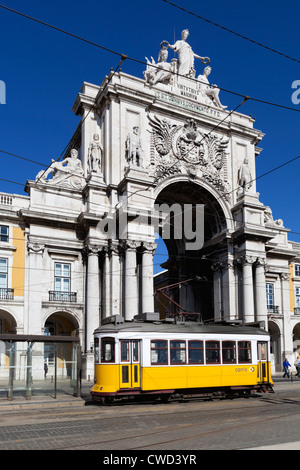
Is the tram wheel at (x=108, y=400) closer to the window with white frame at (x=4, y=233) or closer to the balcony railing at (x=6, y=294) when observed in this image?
the balcony railing at (x=6, y=294)

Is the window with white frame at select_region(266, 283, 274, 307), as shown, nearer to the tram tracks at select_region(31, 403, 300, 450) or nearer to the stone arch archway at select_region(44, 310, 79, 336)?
the stone arch archway at select_region(44, 310, 79, 336)

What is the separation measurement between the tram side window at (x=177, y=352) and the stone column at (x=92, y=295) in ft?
40.9

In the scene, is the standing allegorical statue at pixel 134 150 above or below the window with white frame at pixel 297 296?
above

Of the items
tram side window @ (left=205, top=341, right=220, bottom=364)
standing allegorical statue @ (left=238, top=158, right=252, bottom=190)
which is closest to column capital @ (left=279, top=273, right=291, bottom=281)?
standing allegorical statue @ (left=238, top=158, right=252, bottom=190)

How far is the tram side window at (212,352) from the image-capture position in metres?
19.8

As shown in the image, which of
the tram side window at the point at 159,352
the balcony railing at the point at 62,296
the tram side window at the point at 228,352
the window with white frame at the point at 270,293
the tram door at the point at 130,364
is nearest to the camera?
the tram door at the point at 130,364

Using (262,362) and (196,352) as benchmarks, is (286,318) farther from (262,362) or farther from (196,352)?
(196,352)

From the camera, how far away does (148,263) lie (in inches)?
1256

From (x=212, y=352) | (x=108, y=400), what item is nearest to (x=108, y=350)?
(x=108, y=400)

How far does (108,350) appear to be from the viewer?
18.3 metres

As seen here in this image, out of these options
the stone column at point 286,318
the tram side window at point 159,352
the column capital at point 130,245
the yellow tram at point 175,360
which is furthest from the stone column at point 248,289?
the tram side window at point 159,352

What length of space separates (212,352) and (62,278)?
49.6ft

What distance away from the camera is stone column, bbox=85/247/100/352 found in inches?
1212
